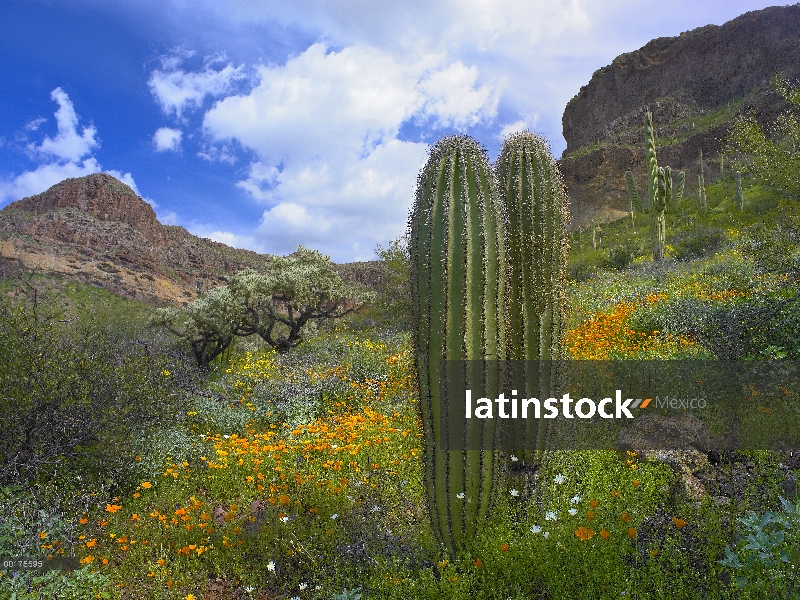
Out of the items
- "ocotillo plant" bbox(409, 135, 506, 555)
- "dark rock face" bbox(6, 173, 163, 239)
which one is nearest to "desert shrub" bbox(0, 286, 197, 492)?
"ocotillo plant" bbox(409, 135, 506, 555)

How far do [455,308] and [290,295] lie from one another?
12517mm

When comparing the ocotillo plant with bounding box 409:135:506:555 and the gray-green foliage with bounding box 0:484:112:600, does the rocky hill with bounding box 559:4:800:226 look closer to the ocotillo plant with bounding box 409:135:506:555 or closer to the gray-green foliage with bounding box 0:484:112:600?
the ocotillo plant with bounding box 409:135:506:555

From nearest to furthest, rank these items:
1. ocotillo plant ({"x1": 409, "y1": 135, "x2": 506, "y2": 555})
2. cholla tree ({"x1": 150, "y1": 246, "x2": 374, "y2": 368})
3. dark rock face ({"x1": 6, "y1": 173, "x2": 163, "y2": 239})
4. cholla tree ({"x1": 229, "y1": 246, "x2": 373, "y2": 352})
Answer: ocotillo plant ({"x1": 409, "y1": 135, "x2": 506, "y2": 555})
cholla tree ({"x1": 150, "y1": 246, "x2": 374, "y2": 368})
cholla tree ({"x1": 229, "y1": 246, "x2": 373, "y2": 352})
dark rock face ({"x1": 6, "y1": 173, "x2": 163, "y2": 239})

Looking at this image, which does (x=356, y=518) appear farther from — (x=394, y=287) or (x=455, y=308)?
(x=394, y=287)

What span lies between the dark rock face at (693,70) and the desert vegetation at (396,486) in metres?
77.4

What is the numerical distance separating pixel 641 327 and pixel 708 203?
104 ft

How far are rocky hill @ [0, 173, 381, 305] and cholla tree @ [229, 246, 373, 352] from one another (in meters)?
35.5

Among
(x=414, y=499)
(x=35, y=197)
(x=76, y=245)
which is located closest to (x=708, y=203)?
(x=414, y=499)

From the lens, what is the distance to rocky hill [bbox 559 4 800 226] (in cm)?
6025

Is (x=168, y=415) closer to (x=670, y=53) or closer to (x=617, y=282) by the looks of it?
(x=617, y=282)

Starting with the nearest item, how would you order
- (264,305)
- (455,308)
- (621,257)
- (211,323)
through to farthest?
(455,308) → (211,323) → (264,305) → (621,257)

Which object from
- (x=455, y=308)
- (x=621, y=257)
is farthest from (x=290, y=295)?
(x=621, y=257)

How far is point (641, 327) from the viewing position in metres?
9.15

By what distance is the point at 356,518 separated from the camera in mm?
3938
